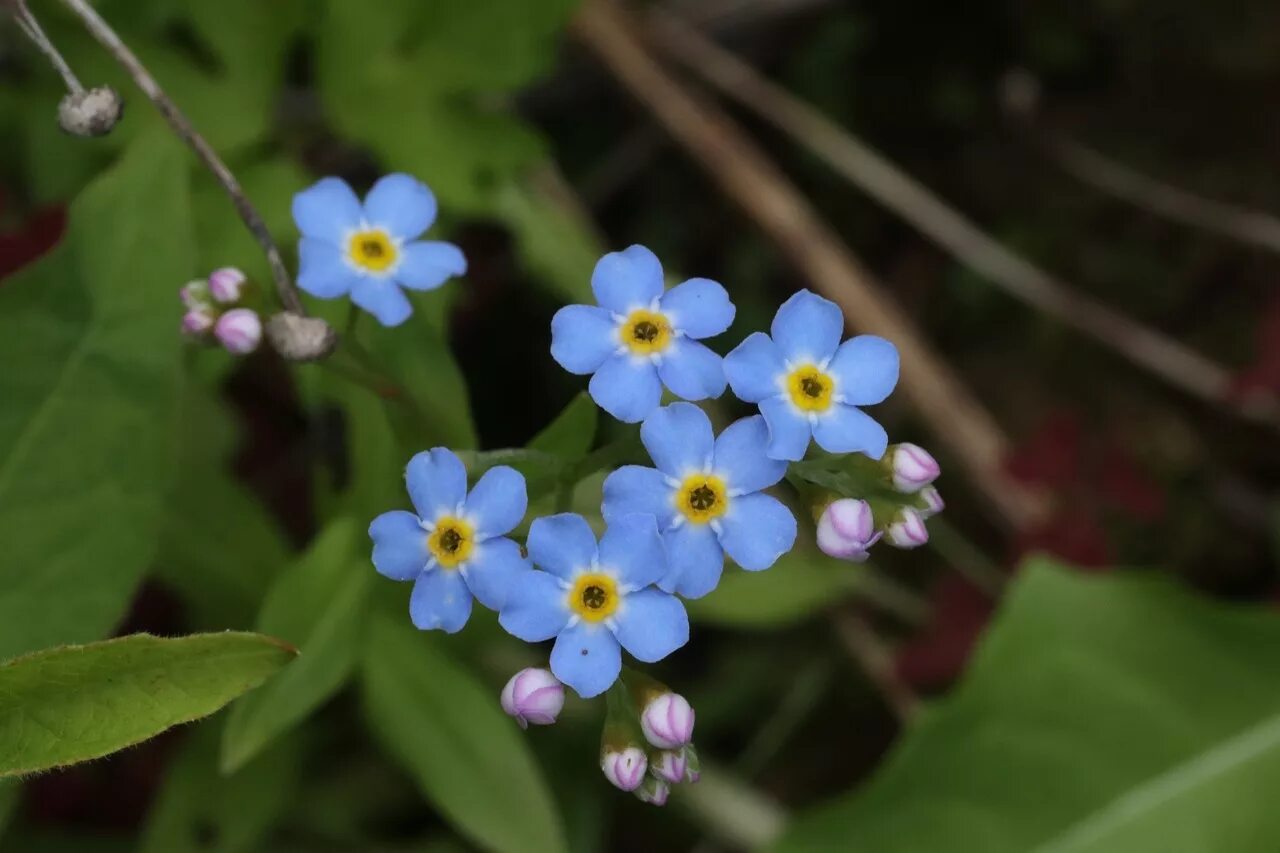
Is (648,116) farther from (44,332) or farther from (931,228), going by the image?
(44,332)

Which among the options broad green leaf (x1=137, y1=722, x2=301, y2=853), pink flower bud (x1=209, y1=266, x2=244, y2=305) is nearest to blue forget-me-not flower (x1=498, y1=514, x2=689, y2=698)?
pink flower bud (x1=209, y1=266, x2=244, y2=305)

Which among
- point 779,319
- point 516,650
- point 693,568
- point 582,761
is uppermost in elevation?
point 779,319

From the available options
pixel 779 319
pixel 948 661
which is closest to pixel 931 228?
pixel 948 661

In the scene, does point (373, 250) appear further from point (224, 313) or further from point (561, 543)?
point (561, 543)

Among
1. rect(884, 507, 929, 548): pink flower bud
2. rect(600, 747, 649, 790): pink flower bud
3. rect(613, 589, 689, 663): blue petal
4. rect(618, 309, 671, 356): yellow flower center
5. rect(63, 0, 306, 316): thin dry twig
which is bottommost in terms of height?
rect(884, 507, 929, 548): pink flower bud

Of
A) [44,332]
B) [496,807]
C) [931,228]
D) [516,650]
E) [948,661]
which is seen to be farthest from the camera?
[931,228]

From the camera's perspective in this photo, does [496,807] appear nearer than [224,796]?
Yes

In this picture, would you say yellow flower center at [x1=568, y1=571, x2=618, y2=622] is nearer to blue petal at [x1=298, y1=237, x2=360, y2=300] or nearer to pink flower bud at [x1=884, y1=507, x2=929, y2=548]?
pink flower bud at [x1=884, y1=507, x2=929, y2=548]
